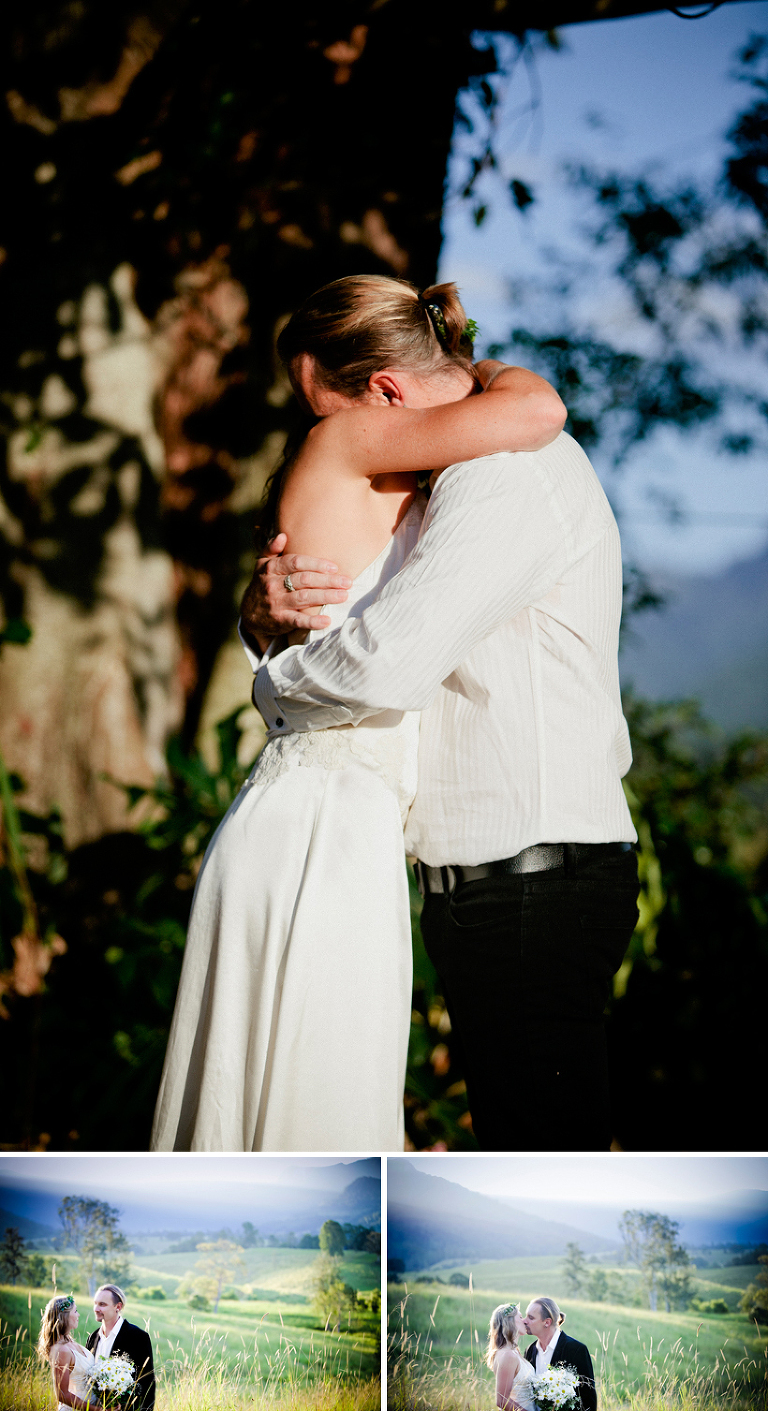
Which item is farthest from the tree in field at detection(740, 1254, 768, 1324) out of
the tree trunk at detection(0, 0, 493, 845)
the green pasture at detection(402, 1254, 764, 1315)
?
the tree trunk at detection(0, 0, 493, 845)

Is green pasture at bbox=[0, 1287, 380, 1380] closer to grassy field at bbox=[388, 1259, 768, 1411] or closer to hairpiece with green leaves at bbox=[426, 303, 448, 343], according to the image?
grassy field at bbox=[388, 1259, 768, 1411]

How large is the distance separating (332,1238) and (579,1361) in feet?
0.94

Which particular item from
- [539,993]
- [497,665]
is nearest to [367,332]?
[497,665]

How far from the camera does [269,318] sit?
2.82 metres

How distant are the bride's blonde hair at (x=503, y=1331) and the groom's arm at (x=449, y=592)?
66 cm

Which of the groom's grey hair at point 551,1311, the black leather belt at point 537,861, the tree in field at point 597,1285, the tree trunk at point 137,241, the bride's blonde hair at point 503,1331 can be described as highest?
the tree trunk at point 137,241

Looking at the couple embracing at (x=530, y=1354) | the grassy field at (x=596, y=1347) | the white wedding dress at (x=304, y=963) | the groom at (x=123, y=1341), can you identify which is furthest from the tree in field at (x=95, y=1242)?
the couple embracing at (x=530, y=1354)

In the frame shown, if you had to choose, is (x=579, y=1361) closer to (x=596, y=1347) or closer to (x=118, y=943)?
(x=596, y=1347)

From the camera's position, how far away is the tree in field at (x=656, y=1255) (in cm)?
100

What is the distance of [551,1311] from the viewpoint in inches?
39.7

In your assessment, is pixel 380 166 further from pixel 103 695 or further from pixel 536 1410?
pixel 536 1410

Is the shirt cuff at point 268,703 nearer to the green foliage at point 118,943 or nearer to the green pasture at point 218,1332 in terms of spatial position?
the green pasture at point 218,1332

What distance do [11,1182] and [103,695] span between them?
1741 mm

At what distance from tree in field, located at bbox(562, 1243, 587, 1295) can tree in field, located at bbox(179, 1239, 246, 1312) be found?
35 centimetres
